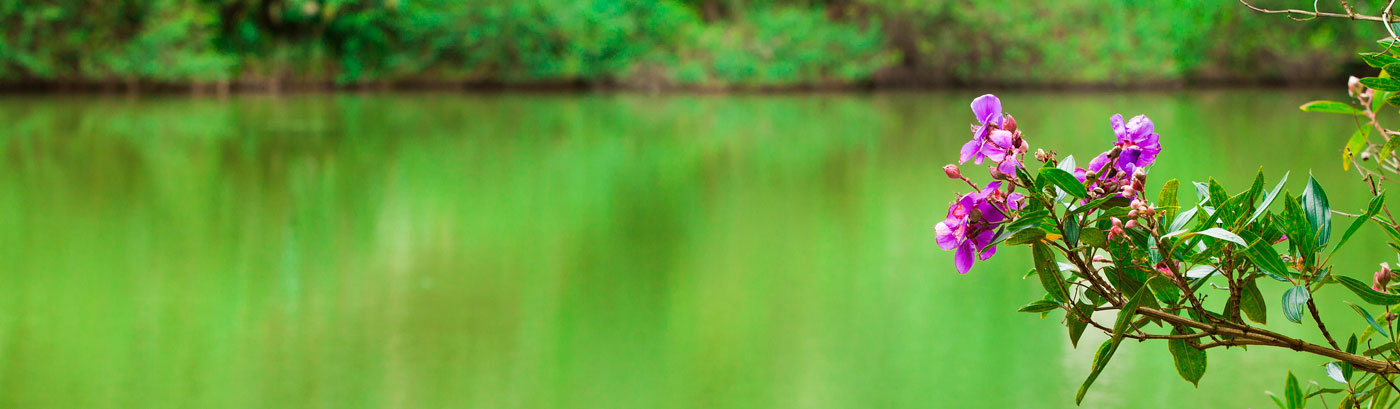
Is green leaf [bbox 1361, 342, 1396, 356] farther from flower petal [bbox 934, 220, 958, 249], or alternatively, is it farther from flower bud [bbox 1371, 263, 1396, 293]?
flower petal [bbox 934, 220, 958, 249]

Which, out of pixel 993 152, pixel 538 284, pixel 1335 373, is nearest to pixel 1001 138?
pixel 993 152

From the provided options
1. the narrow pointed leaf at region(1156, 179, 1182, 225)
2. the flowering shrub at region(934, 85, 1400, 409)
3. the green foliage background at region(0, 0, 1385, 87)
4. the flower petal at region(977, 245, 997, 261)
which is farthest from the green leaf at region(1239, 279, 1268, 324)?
the green foliage background at region(0, 0, 1385, 87)

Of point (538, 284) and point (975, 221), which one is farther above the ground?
point (975, 221)

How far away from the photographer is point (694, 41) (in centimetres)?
1633

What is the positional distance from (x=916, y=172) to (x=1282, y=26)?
12.7 m

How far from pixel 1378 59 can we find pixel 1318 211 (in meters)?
0.13

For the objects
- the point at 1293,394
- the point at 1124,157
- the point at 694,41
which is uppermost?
the point at 694,41

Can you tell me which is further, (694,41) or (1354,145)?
(694,41)

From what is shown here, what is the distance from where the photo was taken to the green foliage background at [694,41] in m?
13.8

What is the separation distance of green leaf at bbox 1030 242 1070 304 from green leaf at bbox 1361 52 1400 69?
10.6 inches

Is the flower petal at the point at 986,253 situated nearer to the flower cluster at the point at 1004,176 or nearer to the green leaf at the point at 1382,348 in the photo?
the flower cluster at the point at 1004,176

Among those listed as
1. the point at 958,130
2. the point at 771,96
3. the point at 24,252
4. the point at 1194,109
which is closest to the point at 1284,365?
the point at 24,252

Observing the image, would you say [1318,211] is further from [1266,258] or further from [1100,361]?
[1100,361]

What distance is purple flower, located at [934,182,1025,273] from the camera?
0.97m
